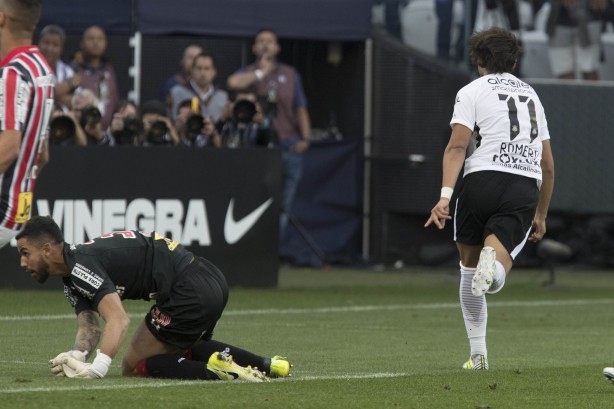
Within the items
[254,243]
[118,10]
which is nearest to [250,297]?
[254,243]

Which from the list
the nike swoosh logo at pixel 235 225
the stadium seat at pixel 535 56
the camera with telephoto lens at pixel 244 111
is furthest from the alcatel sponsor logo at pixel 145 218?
the stadium seat at pixel 535 56

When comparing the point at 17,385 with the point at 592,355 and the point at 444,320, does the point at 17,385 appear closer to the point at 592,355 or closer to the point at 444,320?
the point at 592,355

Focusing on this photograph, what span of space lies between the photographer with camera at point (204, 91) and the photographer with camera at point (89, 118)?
3.68 ft

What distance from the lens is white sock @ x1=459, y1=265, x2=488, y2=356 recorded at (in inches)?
368

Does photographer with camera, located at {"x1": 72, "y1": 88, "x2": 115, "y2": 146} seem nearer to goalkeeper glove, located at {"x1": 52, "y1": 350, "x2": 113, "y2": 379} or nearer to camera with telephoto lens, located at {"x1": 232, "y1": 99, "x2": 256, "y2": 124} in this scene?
camera with telephoto lens, located at {"x1": 232, "y1": 99, "x2": 256, "y2": 124}

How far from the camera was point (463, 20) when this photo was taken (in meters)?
19.1

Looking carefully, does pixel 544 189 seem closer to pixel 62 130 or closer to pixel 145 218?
pixel 145 218

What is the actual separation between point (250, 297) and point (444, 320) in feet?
7.97

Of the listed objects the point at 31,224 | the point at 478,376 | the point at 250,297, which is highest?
the point at 31,224

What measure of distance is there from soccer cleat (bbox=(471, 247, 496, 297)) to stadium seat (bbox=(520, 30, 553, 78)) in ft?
36.2

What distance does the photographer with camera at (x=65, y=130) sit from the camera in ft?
49.0

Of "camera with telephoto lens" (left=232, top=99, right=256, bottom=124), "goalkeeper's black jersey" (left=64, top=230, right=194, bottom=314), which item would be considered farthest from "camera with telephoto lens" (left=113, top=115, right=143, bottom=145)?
"goalkeeper's black jersey" (left=64, top=230, right=194, bottom=314)

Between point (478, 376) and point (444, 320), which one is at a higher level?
point (478, 376)

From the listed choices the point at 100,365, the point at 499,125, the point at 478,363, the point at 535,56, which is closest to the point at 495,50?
the point at 499,125
